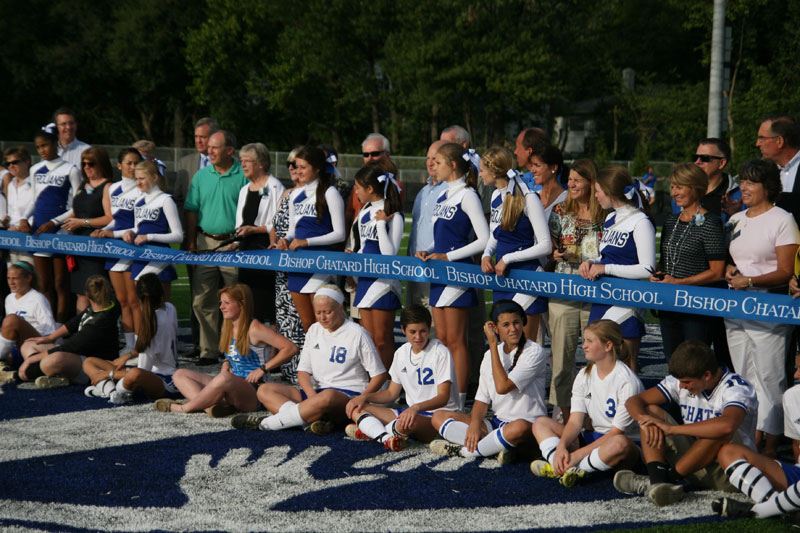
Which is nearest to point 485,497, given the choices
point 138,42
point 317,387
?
point 317,387

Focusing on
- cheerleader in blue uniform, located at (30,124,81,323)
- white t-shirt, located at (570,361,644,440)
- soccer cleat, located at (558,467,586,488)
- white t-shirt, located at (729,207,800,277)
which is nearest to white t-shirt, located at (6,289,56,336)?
cheerleader in blue uniform, located at (30,124,81,323)

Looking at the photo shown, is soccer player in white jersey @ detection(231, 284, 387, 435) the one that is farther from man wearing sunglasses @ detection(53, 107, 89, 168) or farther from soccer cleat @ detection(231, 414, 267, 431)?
man wearing sunglasses @ detection(53, 107, 89, 168)

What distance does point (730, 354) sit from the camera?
660cm

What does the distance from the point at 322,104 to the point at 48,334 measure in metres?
42.5

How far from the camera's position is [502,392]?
645 cm

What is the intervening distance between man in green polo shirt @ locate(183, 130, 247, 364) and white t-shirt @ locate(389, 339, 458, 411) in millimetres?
3059

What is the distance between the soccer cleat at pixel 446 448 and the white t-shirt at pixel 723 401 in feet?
4.60

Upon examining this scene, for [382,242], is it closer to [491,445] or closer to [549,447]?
[491,445]

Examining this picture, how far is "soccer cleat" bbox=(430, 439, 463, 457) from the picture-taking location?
655 centimetres

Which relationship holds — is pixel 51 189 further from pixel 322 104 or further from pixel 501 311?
pixel 322 104

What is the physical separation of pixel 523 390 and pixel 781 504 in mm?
1852

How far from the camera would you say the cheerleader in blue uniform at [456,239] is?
7504 mm

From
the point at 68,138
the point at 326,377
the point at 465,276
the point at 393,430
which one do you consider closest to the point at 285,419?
the point at 326,377

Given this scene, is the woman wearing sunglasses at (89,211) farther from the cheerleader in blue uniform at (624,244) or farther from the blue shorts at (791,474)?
the blue shorts at (791,474)
